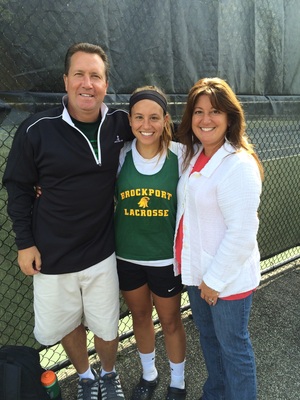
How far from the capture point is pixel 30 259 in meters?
1.94

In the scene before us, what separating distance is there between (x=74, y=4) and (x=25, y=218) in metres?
1.40

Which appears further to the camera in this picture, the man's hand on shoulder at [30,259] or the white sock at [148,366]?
the white sock at [148,366]

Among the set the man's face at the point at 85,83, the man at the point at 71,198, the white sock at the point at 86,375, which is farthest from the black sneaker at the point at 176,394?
the man's face at the point at 85,83

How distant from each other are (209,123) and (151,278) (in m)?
0.95

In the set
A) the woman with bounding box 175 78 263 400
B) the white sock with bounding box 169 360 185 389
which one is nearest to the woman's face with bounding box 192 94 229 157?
the woman with bounding box 175 78 263 400

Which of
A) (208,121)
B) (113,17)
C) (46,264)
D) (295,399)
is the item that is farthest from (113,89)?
(295,399)

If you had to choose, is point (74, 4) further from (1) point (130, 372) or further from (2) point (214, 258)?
(1) point (130, 372)

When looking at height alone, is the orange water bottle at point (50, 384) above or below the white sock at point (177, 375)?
above

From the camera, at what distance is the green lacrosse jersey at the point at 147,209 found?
6.41 feet

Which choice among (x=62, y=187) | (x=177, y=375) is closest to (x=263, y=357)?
(x=177, y=375)

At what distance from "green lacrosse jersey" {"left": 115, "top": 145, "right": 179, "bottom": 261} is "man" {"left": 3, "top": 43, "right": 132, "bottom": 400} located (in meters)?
0.08

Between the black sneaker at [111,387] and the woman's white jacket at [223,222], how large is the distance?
1.06 meters

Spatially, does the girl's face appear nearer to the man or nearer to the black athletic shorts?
the man

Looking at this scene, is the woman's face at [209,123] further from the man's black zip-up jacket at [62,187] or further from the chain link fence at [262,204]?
the chain link fence at [262,204]
